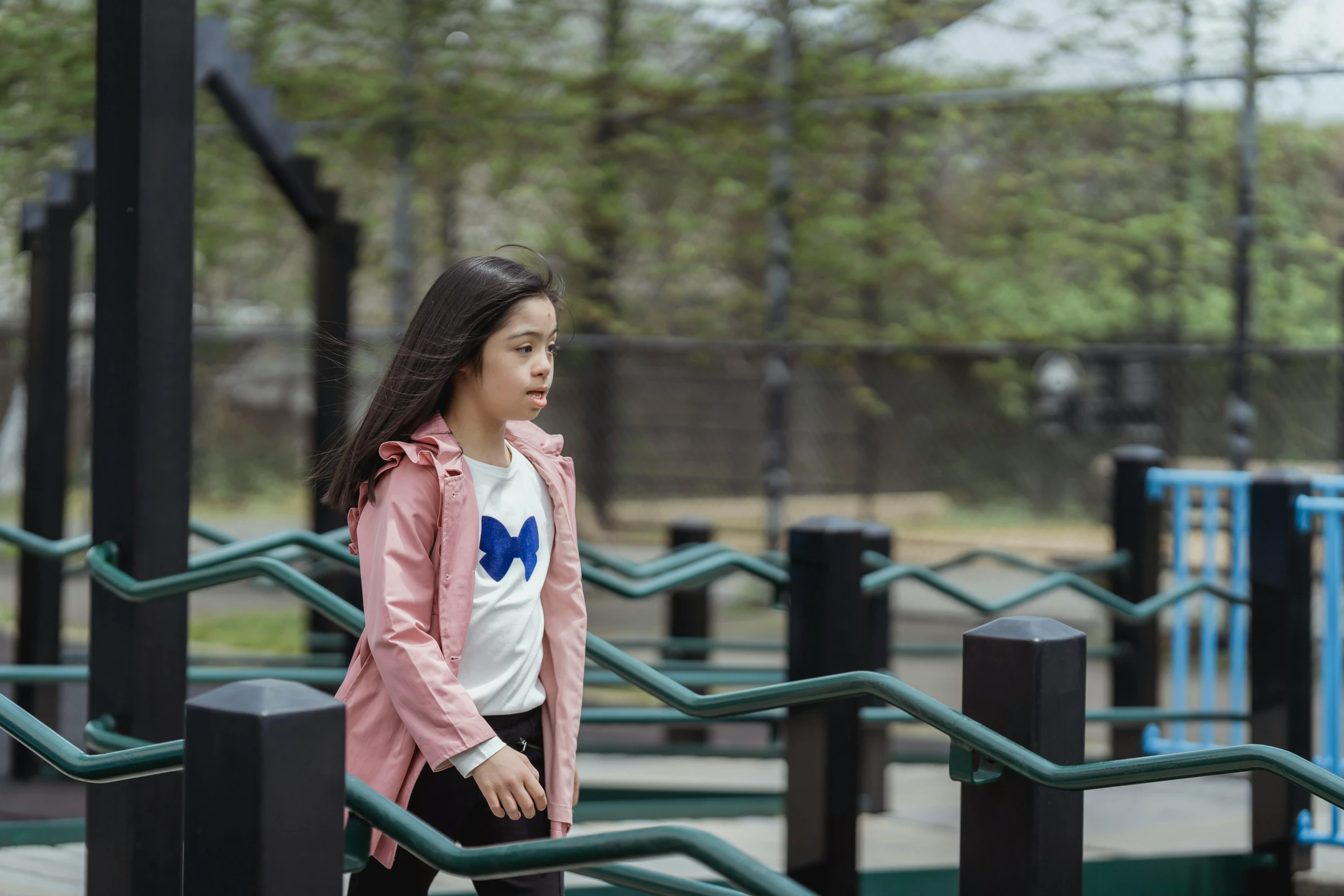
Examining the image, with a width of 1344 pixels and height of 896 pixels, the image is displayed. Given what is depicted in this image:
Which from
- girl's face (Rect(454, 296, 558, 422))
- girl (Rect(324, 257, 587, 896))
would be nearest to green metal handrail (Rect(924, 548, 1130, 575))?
girl (Rect(324, 257, 587, 896))

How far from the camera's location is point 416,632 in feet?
8.26

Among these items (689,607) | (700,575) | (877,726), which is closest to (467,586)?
(700,575)

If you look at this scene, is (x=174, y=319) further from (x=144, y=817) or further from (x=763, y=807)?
(x=763, y=807)

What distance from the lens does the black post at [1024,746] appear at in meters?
2.70

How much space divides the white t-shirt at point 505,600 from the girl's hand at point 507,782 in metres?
0.12

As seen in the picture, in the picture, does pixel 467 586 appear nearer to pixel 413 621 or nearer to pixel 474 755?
pixel 413 621

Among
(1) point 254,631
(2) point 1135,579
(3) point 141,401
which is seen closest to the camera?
(3) point 141,401

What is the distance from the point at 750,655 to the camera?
9648 mm

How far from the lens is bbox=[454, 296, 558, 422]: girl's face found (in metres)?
2.67

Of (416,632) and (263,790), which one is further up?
(416,632)

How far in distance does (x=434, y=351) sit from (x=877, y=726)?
11.8ft

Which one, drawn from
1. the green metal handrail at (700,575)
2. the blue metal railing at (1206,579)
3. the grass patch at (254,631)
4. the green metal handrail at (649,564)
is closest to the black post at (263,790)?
the green metal handrail at (700,575)

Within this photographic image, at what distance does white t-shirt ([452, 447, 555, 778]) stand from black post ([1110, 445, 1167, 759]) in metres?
3.95

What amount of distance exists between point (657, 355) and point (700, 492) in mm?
2217
